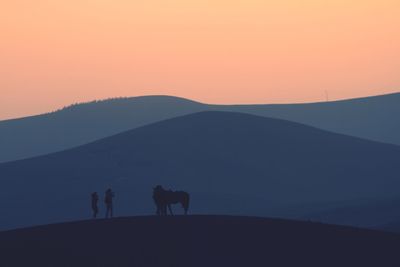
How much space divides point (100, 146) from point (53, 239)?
213ft

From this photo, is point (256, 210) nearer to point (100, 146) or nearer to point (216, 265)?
point (100, 146)

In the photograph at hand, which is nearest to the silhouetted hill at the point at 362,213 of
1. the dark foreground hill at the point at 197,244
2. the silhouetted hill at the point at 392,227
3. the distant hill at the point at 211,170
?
the silhouetted hill at the point at 392,227

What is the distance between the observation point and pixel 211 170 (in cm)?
8700

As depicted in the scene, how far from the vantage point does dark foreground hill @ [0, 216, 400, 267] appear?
92.3 ft

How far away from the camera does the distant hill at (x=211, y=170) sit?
77.5 m

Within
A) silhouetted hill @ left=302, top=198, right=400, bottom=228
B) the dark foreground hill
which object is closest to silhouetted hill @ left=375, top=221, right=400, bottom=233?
silhouetted hill @ left=302, top=198, right=400, bottom=228

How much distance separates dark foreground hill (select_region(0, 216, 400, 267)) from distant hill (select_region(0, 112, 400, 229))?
36220 millimetres

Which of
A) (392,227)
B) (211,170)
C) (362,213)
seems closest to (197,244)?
(392,227)

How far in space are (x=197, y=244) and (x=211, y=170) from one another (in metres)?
57.2

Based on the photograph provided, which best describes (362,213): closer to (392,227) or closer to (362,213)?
(362,213)

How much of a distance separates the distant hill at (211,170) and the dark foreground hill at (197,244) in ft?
119

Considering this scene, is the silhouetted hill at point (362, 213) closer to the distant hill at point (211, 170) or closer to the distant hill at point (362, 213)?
the distant hill at point (362, 213)

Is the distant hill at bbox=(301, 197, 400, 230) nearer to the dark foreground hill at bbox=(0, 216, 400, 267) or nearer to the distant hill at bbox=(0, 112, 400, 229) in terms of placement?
the distant hill at bbox=(0, 112, 400, 229)

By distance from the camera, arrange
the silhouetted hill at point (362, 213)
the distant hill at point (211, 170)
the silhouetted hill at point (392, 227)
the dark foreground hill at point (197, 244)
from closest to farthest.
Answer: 1. the dark foreground hill at point (197, 244)
2. the silhouetted hill at point (392, 227)
3. the silhouetted hill at point (362, 213)
4. the distant hill at point (211, 170)
